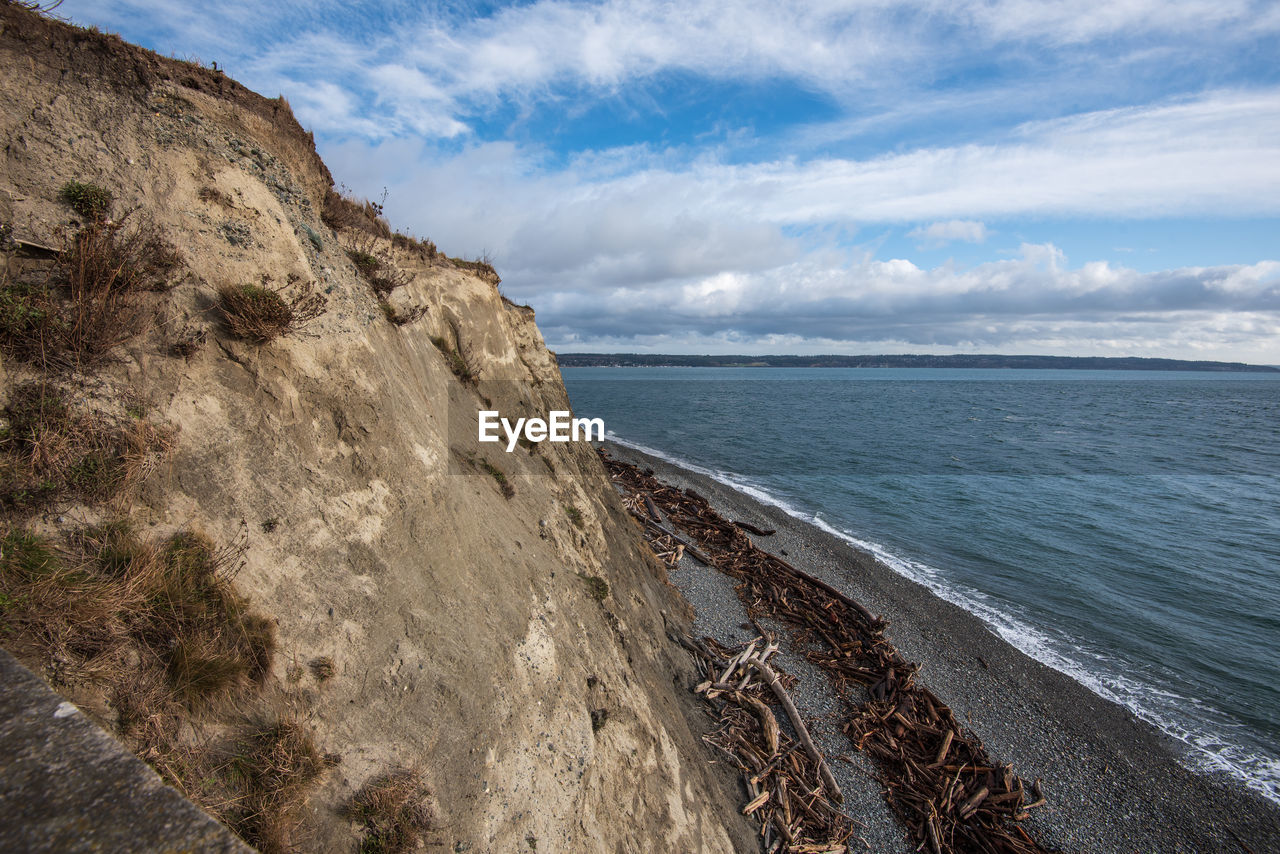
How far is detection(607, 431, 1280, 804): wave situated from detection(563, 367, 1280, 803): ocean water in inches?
2.1

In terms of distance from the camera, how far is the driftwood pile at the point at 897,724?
34.1 feet

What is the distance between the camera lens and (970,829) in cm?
1035

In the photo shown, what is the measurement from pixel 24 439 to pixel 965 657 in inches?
799

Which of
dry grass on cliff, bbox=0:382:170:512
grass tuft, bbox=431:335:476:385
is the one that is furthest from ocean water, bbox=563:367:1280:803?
dry grass on cliff, bbox=0:382:170:512

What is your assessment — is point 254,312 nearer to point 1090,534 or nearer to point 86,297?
point 86,297

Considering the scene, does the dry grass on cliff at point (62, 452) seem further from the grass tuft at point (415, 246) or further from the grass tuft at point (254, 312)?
the grass tuft at point (415, 246)

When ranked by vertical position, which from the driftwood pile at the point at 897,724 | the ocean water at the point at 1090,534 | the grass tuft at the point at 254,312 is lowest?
the ocean water at the point at 1090,534

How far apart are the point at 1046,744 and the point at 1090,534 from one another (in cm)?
2067

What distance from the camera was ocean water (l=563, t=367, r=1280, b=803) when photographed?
16.3m

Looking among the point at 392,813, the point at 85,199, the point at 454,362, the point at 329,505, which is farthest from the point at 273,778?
the point at 454,362

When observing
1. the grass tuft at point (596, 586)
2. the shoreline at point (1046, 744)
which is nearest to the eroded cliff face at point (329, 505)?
the grass tuft at point (596, 586)

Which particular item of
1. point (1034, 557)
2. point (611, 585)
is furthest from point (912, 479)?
point (611, 585)

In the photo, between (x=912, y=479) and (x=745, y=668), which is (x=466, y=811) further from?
(x=912, y=479)

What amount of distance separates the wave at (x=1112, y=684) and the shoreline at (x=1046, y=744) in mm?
459
